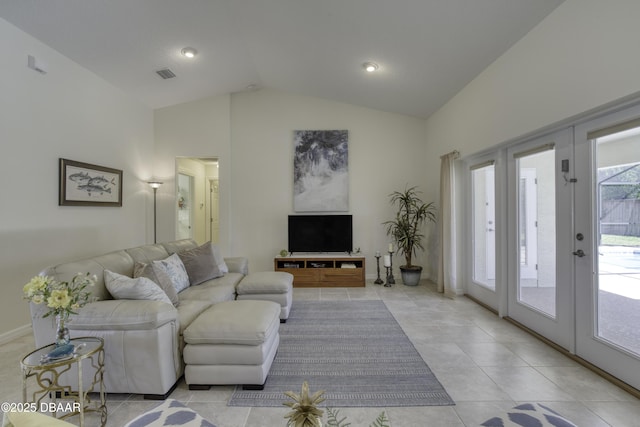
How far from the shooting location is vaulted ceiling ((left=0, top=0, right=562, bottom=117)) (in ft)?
9.22

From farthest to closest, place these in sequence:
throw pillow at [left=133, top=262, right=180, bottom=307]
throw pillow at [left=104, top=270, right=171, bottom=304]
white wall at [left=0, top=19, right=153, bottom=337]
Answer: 1. white wall at [left=0, top=19, right=153, bottom=337]
2. throw pillow at [left=133, top=262, right=180, bottom=307]
3. throw pillow at [left=104, top=270, right=171, bottom=304]

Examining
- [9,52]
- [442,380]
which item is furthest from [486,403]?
[9,52]

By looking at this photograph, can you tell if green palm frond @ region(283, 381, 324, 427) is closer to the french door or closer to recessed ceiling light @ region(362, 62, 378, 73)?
the french door

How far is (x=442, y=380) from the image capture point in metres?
2.18

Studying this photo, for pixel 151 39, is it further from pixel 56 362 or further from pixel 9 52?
pixel 56 362

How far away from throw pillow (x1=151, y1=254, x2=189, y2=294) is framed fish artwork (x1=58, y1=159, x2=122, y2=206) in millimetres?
1579

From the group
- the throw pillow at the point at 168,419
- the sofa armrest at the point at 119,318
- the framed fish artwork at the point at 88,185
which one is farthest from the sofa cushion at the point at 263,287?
the framed fish artwork at the point at 88,185

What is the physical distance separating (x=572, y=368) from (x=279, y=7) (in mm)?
4216

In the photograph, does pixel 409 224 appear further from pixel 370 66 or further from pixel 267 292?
pixel 267 292

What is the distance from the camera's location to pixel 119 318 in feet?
6.23

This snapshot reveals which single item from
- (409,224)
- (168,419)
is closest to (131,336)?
(168,419)

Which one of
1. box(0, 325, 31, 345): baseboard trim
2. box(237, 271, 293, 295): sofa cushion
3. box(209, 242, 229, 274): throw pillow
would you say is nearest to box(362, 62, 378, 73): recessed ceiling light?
box(237, 271, 293, 295): sofa cushion

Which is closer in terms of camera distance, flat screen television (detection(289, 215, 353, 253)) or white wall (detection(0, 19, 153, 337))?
white wall (detection(0, 19, 153, 337))

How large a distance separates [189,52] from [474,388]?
4.70m
